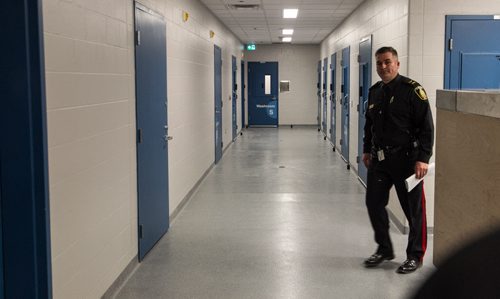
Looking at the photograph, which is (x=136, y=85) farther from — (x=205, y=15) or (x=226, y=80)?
(x=226, y=80)

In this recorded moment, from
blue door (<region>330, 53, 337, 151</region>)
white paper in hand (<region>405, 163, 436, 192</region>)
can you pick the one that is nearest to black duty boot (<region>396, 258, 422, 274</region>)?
white paper in hand (<region>405, 163, 436, 192</region>)

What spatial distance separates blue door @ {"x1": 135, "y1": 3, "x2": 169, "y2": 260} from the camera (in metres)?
4.24

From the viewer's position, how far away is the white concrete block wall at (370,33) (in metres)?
5.19

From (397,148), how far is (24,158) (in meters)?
2.46

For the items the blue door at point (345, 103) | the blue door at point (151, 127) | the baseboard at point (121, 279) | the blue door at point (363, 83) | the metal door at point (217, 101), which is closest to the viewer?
the baseboard at point (121, 279)

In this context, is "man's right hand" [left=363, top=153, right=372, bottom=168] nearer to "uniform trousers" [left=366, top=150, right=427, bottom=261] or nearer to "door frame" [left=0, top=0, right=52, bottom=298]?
"uniform trousers" [left=366, top=150, right=427, bottom=261]

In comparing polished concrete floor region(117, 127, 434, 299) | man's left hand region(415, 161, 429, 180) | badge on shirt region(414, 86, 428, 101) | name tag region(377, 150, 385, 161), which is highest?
badge on shirt region(414, 86, 428, 101)

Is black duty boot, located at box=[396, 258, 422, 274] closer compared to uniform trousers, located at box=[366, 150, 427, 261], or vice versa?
uniform trousers, located at box=[366, 150, 427, 261]

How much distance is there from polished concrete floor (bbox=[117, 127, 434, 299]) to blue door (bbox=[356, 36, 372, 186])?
28 centimetres

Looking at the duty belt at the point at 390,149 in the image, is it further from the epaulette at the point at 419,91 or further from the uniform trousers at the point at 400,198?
the epaulette at the point at 419,91

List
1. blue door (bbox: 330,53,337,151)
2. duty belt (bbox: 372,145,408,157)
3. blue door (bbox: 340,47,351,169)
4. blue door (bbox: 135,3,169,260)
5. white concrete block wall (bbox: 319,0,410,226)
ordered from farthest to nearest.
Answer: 1. blue door (bbox: 330,53,337,151)
2. blue door (bbox: 340,47,351,169)
3. white concrete block wall (bbox: 319,0,410,226)
4. blue door (bbox: 135,3,169,260)
5. duty belt (bbox: 372,145,408,157)

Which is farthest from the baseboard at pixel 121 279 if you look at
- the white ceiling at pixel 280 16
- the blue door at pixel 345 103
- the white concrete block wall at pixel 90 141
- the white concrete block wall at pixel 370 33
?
the blue door at pixel 345 103

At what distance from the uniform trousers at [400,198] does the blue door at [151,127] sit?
1.75 m

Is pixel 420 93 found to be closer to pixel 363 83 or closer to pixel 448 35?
pixel 448 35
